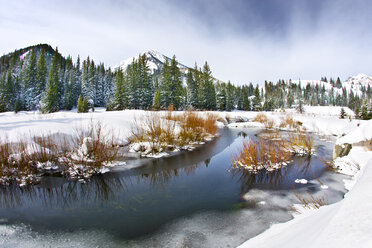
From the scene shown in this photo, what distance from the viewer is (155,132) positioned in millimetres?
9555

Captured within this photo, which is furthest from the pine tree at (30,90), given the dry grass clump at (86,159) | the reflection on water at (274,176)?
the reflection on water at (274,176)

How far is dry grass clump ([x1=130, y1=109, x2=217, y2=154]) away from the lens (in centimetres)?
966

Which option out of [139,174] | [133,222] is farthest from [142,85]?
[133,222]

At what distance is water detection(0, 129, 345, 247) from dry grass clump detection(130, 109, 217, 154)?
271 centimetres

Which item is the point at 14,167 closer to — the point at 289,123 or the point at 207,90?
the point at 289,123

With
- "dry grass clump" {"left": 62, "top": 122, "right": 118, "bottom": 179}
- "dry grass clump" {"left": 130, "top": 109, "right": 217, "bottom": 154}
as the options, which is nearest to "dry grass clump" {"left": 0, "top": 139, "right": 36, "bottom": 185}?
"dry grass clump" {"left": 62, "top": 122, "right": 118, "bottom": 179}

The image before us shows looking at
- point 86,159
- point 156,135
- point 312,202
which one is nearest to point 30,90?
point 156,135

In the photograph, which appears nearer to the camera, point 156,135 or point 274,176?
point 274,176

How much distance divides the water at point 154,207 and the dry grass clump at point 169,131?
2.71 metres

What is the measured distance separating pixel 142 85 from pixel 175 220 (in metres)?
39.9

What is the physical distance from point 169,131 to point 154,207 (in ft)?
19.9

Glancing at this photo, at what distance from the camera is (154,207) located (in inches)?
174

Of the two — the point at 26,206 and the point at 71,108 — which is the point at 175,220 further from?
the point at 71,108

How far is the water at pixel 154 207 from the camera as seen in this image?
3.34 m
